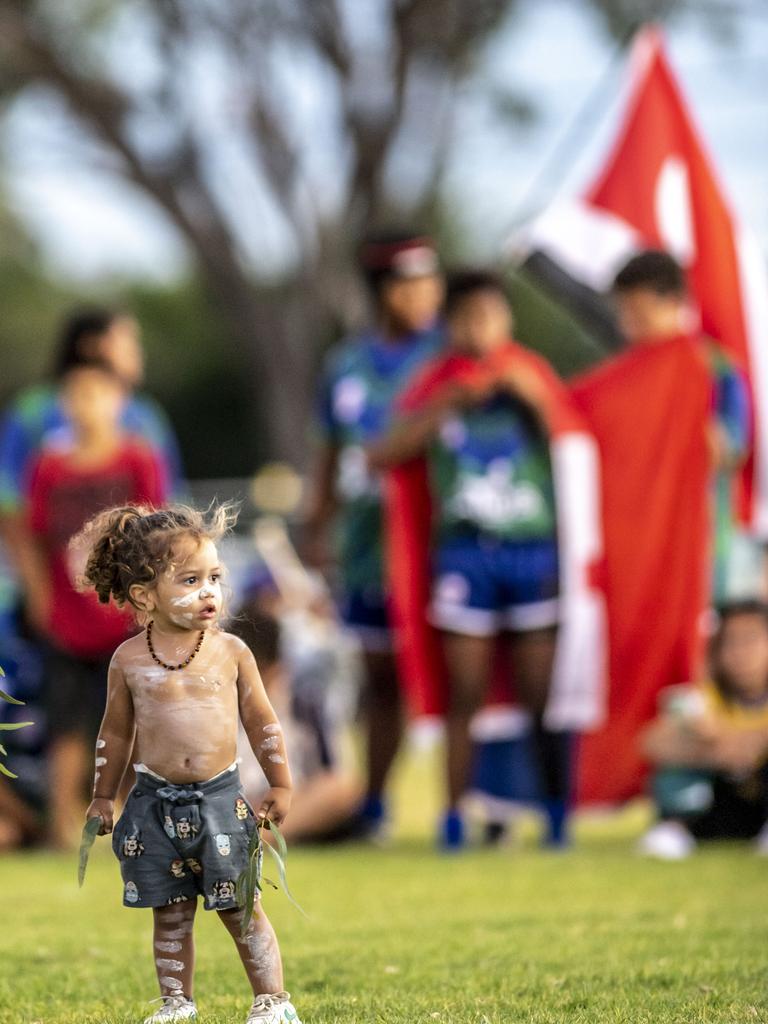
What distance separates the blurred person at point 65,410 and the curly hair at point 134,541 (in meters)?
4.15

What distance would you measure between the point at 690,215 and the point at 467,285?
1629mm

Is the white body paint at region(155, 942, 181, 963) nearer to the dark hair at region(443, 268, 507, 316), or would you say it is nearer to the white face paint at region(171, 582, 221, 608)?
the white face paint at region(171, 582, 221, 608)

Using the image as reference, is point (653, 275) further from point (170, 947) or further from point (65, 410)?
point (170, 947)

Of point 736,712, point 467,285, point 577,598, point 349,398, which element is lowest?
point 736,712

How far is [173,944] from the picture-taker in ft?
12.6

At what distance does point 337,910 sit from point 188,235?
1496 centimetres

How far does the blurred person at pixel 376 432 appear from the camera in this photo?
26.8 ft

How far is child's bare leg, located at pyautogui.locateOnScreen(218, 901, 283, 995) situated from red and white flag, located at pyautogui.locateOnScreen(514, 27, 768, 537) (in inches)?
→ 188

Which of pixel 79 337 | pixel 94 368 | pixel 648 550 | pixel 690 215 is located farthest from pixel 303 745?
pixel 690 215

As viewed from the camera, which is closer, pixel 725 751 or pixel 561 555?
pixel 725 751

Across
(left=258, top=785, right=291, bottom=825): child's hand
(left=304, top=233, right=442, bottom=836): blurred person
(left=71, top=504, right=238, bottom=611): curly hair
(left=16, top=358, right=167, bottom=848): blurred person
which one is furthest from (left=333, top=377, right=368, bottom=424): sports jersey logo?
(left=258, top=785, right=291, bottom=825): child's hand

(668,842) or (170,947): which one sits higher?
(170,947)

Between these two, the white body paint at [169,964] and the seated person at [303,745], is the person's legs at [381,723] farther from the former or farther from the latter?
the white body paint at [169,964]

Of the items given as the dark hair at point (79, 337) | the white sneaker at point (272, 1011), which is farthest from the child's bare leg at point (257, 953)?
the dark hair at point (79, 337)
